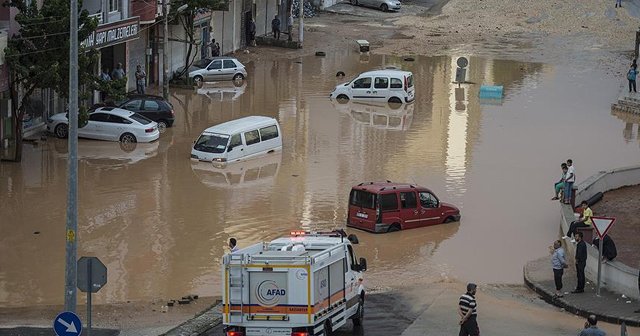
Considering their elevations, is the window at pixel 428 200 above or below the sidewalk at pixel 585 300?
above

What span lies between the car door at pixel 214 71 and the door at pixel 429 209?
25.6 m

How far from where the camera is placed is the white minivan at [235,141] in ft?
137

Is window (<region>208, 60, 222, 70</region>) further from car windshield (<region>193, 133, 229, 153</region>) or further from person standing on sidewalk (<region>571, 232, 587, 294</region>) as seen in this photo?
person standing on sidewalk (<region>571, 232, 587, 294</region>)

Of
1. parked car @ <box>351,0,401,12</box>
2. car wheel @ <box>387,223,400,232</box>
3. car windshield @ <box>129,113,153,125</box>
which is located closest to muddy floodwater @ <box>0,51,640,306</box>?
car wheel @ <box>387,223,400,232</box>

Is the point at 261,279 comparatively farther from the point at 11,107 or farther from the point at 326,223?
the point at 11,107

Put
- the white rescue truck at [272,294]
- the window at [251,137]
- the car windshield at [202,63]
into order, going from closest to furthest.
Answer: the white rescue truck at [272,294]
the window at [251,137]
the car windshield at [202,63]

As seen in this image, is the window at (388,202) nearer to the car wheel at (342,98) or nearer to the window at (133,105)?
the window at (133,105)

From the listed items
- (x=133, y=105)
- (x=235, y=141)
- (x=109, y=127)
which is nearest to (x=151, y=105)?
(x=133, y=105)

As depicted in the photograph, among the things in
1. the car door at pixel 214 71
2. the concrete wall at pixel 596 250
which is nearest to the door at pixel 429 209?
the concrete wall at pixel 596 250

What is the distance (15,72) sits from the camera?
3938 cm

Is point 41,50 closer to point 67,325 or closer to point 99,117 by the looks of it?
point 99,117

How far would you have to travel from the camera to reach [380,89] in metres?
54.8

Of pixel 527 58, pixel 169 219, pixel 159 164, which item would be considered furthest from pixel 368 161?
pixel 527 58

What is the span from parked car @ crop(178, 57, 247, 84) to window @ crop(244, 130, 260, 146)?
16189 millimetres
